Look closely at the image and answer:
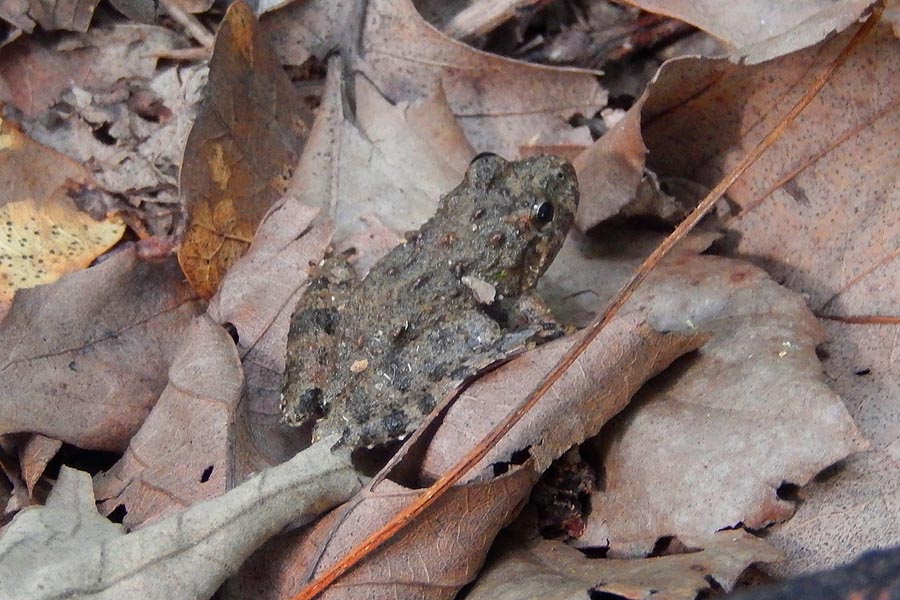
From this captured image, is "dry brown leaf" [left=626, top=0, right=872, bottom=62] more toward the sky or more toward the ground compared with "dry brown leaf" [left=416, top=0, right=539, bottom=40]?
more toward the ground

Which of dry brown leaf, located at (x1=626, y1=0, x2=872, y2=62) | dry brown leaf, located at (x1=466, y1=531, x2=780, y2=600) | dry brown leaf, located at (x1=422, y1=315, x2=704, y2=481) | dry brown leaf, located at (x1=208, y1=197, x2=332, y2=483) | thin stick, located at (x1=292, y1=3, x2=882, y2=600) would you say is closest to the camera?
dry brown leaf, located at (x1=466, y1=531, x2=780, y2=600)

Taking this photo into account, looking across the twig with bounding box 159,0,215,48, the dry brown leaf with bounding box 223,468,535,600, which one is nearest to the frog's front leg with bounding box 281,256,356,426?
the dry brown leaf with bounding box 223,468,535,600

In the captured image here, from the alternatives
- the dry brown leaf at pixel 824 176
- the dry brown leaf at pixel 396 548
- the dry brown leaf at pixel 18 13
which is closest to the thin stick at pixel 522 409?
the dry brown leaf at pixel 396 548

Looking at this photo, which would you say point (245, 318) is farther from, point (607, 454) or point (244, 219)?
point (607, 454)

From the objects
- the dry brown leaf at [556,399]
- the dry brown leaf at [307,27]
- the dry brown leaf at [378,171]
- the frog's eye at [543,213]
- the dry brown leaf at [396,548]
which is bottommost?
the dry brown leaf at [396,548]

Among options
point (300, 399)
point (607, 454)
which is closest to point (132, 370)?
point (300, 399)

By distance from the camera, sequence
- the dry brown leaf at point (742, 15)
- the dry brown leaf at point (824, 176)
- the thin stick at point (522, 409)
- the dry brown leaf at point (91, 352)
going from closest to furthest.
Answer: the thin stick at point (522, 409) → the dry brown leaf at point (824, 176) → the dry brown leaf at point (91, 352) → the dry brown leaf at point (742, 15)

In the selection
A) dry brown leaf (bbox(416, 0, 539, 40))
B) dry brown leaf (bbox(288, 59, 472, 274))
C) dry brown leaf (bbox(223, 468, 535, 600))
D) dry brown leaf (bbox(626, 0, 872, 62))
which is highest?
dry brown leaf (bbox(416, 0, 539, 40))

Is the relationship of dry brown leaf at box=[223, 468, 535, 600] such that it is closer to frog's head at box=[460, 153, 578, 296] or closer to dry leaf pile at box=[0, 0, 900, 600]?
dry leaf pile at box=[0, 0, 900, 600]

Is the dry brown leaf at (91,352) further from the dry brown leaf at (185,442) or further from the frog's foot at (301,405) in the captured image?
the frog's foot at (301,405)
